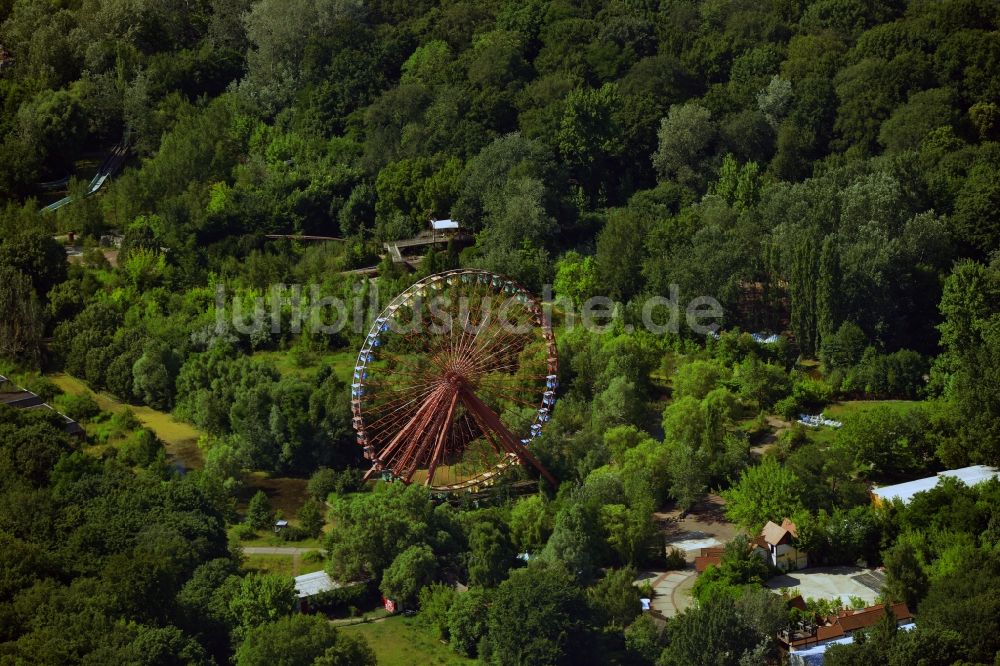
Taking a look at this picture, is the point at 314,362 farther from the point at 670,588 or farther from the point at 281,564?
the point at 670,588

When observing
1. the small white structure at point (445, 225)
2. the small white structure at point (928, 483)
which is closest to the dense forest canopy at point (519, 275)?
the small white structure at point (928, 483)

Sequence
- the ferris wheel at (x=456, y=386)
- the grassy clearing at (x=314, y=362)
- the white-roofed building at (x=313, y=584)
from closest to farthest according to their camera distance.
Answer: the white-roofed building at (x=313, y=584) → the ferris wheel at (x=456, y=386) → the grassy clearing at (x=314, y=362)

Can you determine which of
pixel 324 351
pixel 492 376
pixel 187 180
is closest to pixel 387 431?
pixel 492 376

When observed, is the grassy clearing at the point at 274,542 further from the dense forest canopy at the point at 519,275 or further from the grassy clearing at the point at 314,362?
the grassy clearing at the point at 314,362

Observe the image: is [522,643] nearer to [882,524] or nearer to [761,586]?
[761,586]

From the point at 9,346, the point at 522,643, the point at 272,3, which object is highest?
the point at 272,3

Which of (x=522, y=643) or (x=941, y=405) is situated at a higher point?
(x=941, y=405)
